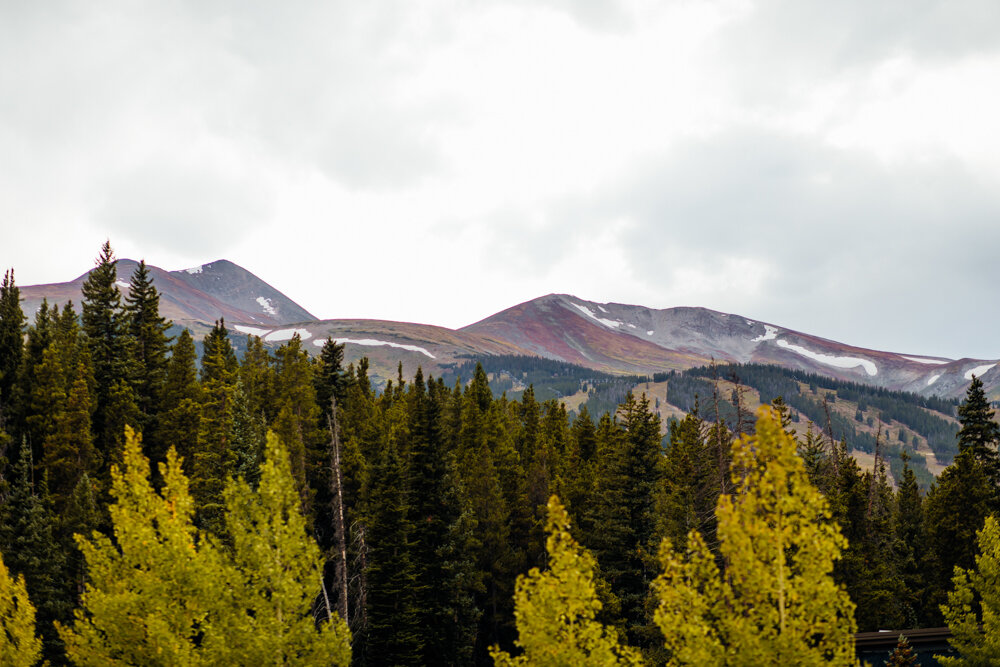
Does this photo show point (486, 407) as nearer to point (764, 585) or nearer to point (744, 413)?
point (744, 413)

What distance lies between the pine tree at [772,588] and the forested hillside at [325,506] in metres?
8.24

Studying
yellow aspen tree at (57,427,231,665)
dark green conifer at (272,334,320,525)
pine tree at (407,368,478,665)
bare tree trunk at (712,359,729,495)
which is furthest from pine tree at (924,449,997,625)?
yellow aspen tree at (57,427,231,665)

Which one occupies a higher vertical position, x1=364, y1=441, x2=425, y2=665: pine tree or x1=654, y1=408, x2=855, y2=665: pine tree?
x1=654, y1=408, x2=855, y2=665: pine tree

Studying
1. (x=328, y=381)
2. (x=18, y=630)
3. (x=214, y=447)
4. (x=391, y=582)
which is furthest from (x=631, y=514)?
(x=18, y=630)

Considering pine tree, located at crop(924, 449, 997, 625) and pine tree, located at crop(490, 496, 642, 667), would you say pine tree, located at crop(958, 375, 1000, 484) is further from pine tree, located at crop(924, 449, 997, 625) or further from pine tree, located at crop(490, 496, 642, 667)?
pine tree, located at crop(490, 496, 642, 667)

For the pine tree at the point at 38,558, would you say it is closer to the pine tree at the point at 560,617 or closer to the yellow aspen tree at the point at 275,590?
the yellow aspen tree at the point at 275,590

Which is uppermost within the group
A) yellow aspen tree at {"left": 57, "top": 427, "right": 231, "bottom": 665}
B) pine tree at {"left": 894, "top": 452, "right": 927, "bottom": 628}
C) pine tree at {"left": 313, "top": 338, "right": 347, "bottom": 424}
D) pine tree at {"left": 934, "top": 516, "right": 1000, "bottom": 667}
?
pine tree at {"left": 313, "top": 338, "right": 347, "bottom": 424}

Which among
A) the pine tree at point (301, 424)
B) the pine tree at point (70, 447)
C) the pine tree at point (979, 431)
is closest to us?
the pine tree at point (301, 424)

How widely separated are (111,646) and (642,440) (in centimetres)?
2737

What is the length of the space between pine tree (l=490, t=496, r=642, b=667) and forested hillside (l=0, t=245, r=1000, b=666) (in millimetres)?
6372

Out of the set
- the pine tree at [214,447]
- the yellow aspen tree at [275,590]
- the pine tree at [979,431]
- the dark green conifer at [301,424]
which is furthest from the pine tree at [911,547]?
the pine tree at [214,447]

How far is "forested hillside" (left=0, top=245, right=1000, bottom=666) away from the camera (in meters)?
19.0

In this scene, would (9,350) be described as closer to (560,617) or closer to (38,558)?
(38,558)

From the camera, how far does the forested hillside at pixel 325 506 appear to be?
19047 millimetres
